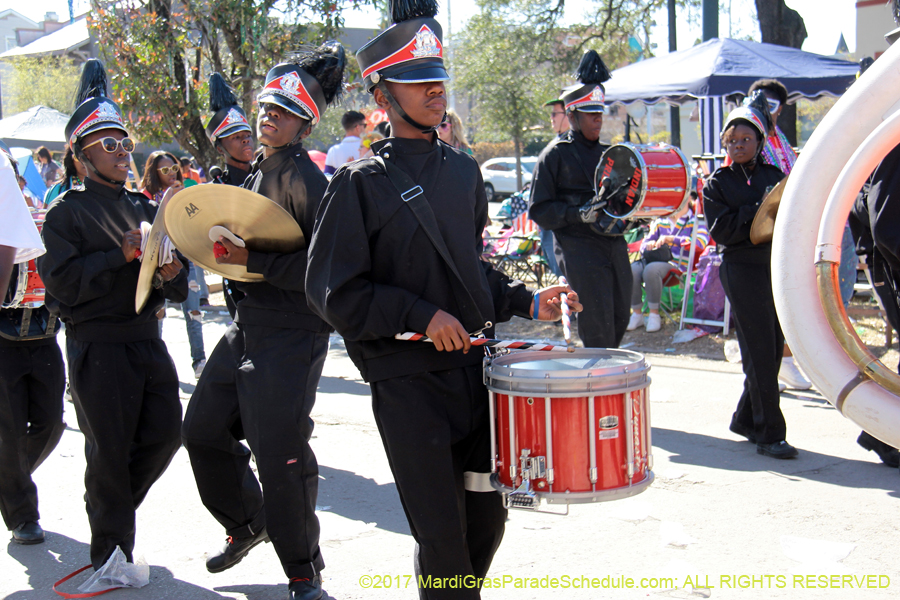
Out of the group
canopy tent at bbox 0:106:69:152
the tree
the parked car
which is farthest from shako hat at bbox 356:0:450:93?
the parked car

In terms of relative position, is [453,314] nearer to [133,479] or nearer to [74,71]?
[133,479]

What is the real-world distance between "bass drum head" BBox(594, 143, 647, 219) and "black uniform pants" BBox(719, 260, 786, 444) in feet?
2.52

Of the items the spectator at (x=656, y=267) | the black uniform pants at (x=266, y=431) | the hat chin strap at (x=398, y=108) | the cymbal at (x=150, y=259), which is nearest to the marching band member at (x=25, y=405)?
the cymbal at (x=150, y=259)

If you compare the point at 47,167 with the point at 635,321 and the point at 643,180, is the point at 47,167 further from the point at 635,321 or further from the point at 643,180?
the point at 643,180

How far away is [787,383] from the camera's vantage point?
277 inches

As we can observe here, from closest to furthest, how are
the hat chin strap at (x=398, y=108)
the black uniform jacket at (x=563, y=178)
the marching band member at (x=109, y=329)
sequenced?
1. the hat chin strap at (x=398, y=108)
2. the marching band member at (x=109, y=329)
3. the black uniform jacket at (x=563, y=178)

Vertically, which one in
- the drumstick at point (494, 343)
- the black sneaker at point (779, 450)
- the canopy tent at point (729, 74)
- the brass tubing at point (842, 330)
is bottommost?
the black sneaker at point (779, 450)

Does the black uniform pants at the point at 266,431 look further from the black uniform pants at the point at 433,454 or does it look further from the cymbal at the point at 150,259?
the black uniform pants at the point at 433,454

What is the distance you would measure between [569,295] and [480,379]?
412 mm

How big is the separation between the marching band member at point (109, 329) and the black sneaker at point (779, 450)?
3.48m

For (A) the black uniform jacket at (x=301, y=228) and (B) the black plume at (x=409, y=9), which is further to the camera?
Result: (A) the black uniform jacket at (x=301, y=228)

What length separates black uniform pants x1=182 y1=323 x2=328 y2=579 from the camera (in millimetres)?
3484

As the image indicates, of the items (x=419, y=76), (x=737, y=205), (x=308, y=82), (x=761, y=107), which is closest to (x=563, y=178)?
(x=737, y=205)

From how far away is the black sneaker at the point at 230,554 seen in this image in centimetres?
379
